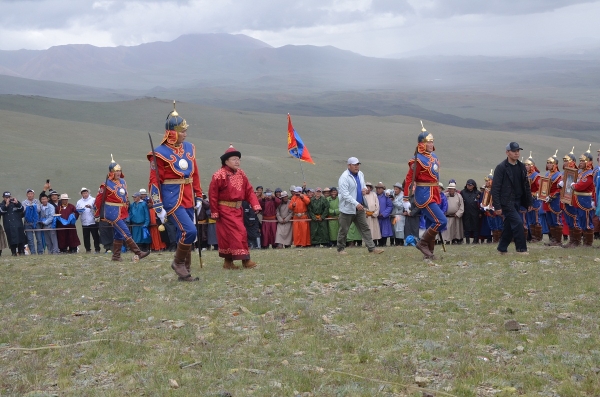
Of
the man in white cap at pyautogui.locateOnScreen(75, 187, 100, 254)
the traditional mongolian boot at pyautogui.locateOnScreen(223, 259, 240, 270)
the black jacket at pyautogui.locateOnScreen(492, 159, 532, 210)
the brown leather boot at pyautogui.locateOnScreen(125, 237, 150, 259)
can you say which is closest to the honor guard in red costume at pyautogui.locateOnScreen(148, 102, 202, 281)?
the traditional mongolian boot at pyautogui.locateOnScreen(223, 259, 240, 270)

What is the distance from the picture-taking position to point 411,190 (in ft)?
45.9

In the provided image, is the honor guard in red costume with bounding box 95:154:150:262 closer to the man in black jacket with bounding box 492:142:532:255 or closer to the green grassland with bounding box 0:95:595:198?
the man in black jacket with bounding box 492:142:532:255

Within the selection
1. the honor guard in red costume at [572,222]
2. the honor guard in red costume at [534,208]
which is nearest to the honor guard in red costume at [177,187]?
the honor guard in red costume at [572,222]

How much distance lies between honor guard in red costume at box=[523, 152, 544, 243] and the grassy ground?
681 centimetres

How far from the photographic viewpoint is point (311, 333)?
794 centimetres

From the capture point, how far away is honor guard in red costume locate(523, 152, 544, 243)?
1897 centimetres

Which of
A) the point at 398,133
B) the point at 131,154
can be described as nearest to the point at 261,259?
the point at 131,154

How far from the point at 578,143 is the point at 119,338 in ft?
220

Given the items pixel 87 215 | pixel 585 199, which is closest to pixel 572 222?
pixel 585 199

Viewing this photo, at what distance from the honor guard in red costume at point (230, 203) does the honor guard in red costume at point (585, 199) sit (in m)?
7.33

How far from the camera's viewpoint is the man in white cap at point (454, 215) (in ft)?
70.4

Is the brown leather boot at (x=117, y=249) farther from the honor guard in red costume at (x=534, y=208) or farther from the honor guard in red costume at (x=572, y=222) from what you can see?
the honor guard in red costume at (x=534, y=208)

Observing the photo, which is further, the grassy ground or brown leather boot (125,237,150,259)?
brown leather boot (125,237,150,259)

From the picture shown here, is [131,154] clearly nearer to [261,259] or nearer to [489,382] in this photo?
[261,259]
